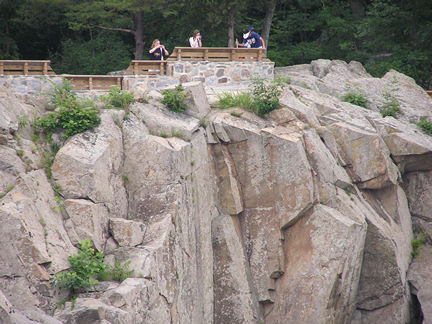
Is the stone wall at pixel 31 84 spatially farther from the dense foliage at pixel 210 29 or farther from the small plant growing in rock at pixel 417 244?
the small plant growing in rock at pixel 417 244

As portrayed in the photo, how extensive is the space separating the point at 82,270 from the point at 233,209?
280 inches

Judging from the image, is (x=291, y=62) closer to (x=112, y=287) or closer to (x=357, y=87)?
(x=357, y=87)

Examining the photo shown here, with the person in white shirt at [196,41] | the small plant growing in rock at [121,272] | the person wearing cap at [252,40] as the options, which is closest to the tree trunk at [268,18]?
the person wearing cap at [252,40]

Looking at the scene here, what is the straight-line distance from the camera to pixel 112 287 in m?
18.0

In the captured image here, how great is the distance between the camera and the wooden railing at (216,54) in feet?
86.8

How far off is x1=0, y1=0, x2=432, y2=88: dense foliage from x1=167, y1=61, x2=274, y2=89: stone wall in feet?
9.48

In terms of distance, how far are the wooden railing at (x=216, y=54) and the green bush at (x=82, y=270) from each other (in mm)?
10218

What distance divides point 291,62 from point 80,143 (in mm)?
16313

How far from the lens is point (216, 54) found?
26.7 metres

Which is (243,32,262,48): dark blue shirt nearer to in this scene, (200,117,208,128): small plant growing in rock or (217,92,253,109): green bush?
(217,92,253,109): green bush

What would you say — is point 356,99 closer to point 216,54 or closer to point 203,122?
point 216,54

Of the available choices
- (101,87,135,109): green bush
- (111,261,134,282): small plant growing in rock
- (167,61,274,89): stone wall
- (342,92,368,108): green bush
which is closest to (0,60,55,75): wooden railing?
(101,87,135,109): green bush

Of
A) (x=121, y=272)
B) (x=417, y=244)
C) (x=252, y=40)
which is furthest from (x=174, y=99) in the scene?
(x=417, y=244)

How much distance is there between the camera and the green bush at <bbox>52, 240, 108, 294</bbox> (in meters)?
17.3
